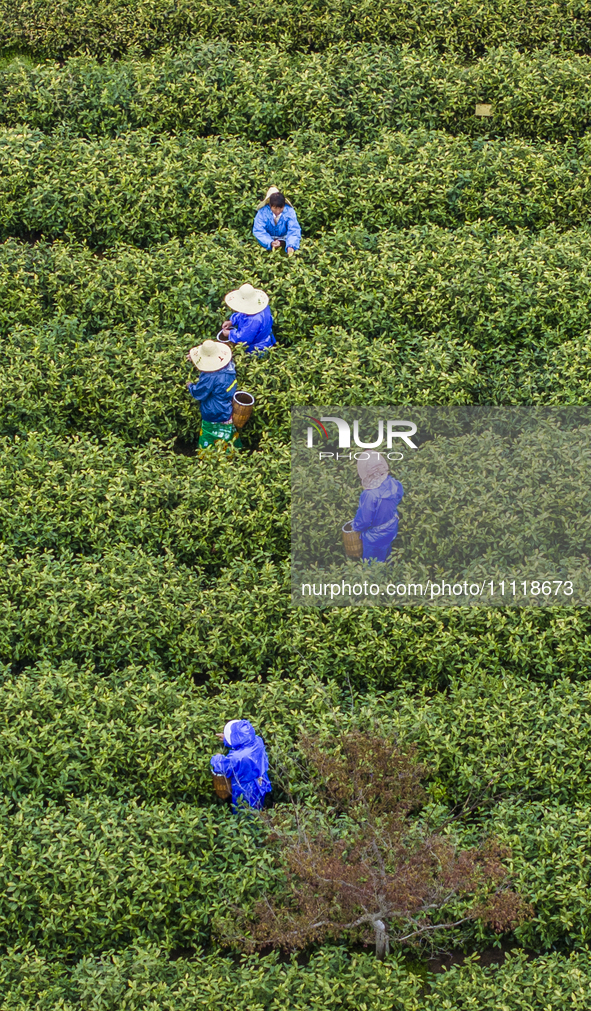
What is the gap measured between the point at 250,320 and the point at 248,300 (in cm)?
22

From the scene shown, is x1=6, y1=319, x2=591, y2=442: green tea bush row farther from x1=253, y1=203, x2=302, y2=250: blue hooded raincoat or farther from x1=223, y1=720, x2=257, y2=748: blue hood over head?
x1=223, y1=720, x2=257, y2=748: blue hood over head

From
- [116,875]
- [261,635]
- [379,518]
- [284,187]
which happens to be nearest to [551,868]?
[261,635]

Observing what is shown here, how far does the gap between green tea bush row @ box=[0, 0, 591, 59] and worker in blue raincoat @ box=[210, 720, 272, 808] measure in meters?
10.8

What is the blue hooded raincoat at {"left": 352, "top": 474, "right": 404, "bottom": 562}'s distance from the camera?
1138 centimetres

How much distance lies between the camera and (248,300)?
12.9 m

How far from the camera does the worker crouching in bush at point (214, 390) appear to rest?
1231 centimetres

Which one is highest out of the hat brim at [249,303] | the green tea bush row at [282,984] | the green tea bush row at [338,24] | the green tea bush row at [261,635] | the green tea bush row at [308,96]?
the green tea bush row at [338,24]

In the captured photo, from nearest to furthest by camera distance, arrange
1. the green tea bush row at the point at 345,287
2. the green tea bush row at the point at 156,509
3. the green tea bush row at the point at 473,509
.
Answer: the green tea bush row at the point at 473,509, the green tea bush row at the point at 156,509, the green tea bush row at the point at 345,287

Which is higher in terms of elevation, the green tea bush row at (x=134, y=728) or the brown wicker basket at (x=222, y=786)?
the green tea bush row at (x=134, y=728)

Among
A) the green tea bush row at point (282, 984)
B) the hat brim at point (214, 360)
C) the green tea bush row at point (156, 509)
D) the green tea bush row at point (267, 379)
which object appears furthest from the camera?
the green tea bush row at point (267, 379)

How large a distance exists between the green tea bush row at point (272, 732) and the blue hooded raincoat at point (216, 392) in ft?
10.2

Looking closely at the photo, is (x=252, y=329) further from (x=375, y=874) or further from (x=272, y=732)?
(x=375, y=874)

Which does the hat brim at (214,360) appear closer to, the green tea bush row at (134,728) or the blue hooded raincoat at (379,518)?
the blue hooded raincoat at (379,518)

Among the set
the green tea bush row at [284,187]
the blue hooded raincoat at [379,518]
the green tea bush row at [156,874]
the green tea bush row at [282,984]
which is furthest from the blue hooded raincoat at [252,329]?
the green tea bush row at [282,984]
